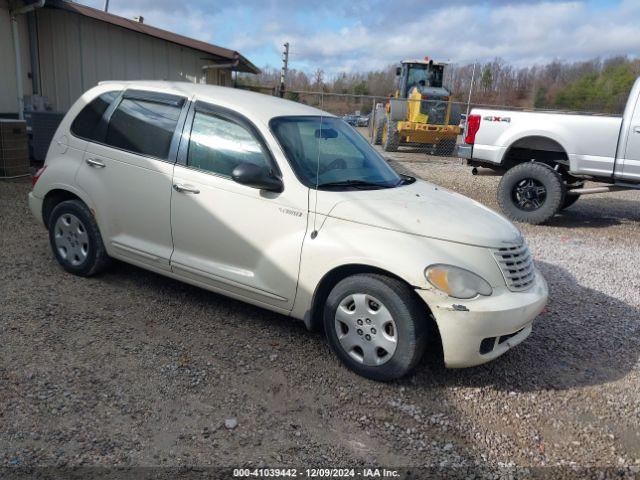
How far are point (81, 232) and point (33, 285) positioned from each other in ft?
2.02

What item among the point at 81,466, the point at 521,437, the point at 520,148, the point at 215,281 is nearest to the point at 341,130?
the point at 215,281

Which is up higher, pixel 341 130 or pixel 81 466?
pixel 341 130

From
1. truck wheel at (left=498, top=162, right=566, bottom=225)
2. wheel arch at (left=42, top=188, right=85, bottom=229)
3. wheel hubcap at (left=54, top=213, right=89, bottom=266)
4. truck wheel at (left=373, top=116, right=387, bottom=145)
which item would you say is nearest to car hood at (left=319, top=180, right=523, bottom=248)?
wheel hubcap at (left=54, top=213, right=89, bottom=266)

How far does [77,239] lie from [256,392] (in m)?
2.50

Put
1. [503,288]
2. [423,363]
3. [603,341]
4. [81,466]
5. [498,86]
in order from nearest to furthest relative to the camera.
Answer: [81,466], [503,288], [423,363], [603,341], [498,86]

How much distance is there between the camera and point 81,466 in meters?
2.61

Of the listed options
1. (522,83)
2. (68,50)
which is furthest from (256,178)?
(522,83)

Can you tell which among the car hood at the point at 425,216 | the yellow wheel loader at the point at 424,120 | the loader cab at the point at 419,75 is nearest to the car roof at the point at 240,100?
the car hood at the point at 425,216

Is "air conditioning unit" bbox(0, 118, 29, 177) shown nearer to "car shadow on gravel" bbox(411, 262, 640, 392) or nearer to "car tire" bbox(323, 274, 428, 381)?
"car tire" bbox(323, 274, 428, 381)

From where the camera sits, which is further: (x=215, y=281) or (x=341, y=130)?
(x=341, y=130)

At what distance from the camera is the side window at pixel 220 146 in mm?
3980

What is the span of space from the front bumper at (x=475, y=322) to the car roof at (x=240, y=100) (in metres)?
1.86

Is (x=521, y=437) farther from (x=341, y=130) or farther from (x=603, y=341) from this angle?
(x=341, y=130)

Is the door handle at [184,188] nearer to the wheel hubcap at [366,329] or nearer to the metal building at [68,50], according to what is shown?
the wheel hubcap at [366,329]
